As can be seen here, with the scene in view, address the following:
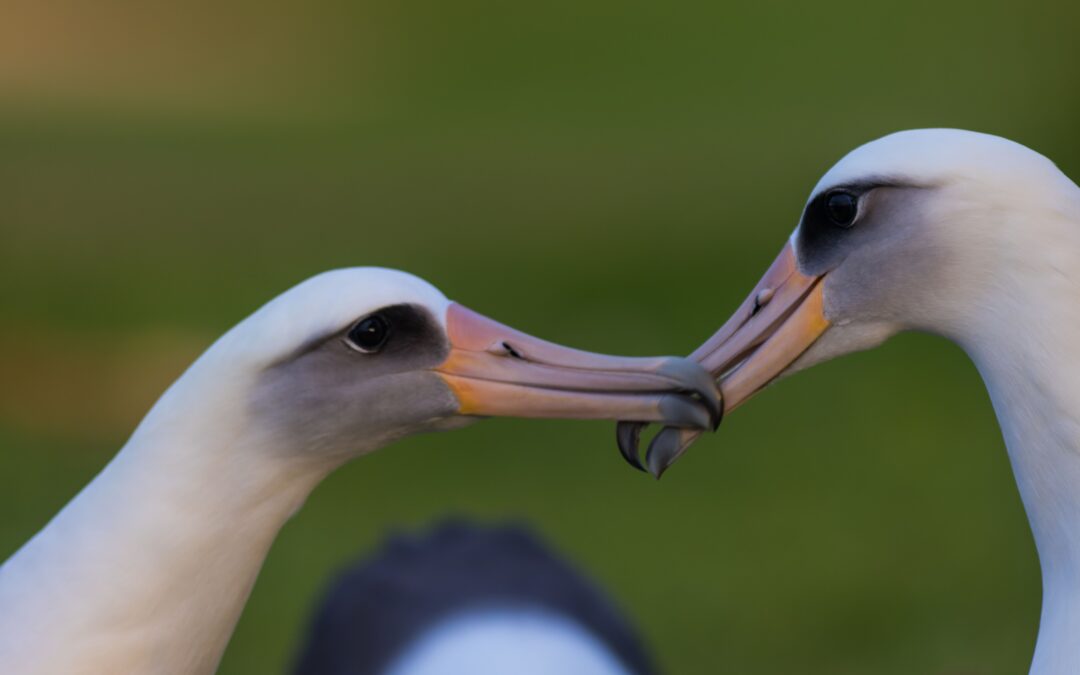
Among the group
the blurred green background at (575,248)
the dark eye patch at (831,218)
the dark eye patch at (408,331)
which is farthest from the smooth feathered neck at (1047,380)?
the blurred green background at (575,248)

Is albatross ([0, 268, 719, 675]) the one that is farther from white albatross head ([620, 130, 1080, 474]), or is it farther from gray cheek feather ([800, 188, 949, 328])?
gray cheek feather ([800, 188, 949, 328])

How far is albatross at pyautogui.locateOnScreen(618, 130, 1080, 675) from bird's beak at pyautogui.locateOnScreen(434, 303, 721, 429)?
0.24 ft

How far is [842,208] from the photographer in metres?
2.41

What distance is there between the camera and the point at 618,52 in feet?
33.8

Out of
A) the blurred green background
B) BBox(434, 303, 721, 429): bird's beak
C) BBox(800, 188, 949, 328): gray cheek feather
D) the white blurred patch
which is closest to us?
BBox(800, 188, 949, 328): gray cheek feather

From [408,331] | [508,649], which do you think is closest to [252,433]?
[408,331]

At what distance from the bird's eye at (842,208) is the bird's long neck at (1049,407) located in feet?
0.84

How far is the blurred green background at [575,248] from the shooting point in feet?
19.2

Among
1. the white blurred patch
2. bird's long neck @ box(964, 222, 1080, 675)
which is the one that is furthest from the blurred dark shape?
bird's long neck @ box(964, 222, 1080, 675)

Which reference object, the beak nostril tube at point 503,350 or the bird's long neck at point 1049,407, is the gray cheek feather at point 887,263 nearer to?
the bird's long neck at point 1049,407

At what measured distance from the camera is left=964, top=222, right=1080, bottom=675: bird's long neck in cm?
218

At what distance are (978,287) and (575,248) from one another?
6.32 meters

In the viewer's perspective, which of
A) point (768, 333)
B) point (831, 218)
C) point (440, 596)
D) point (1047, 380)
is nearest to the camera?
point (1047, 380)

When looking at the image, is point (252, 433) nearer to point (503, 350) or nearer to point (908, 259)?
point (503, 350)
